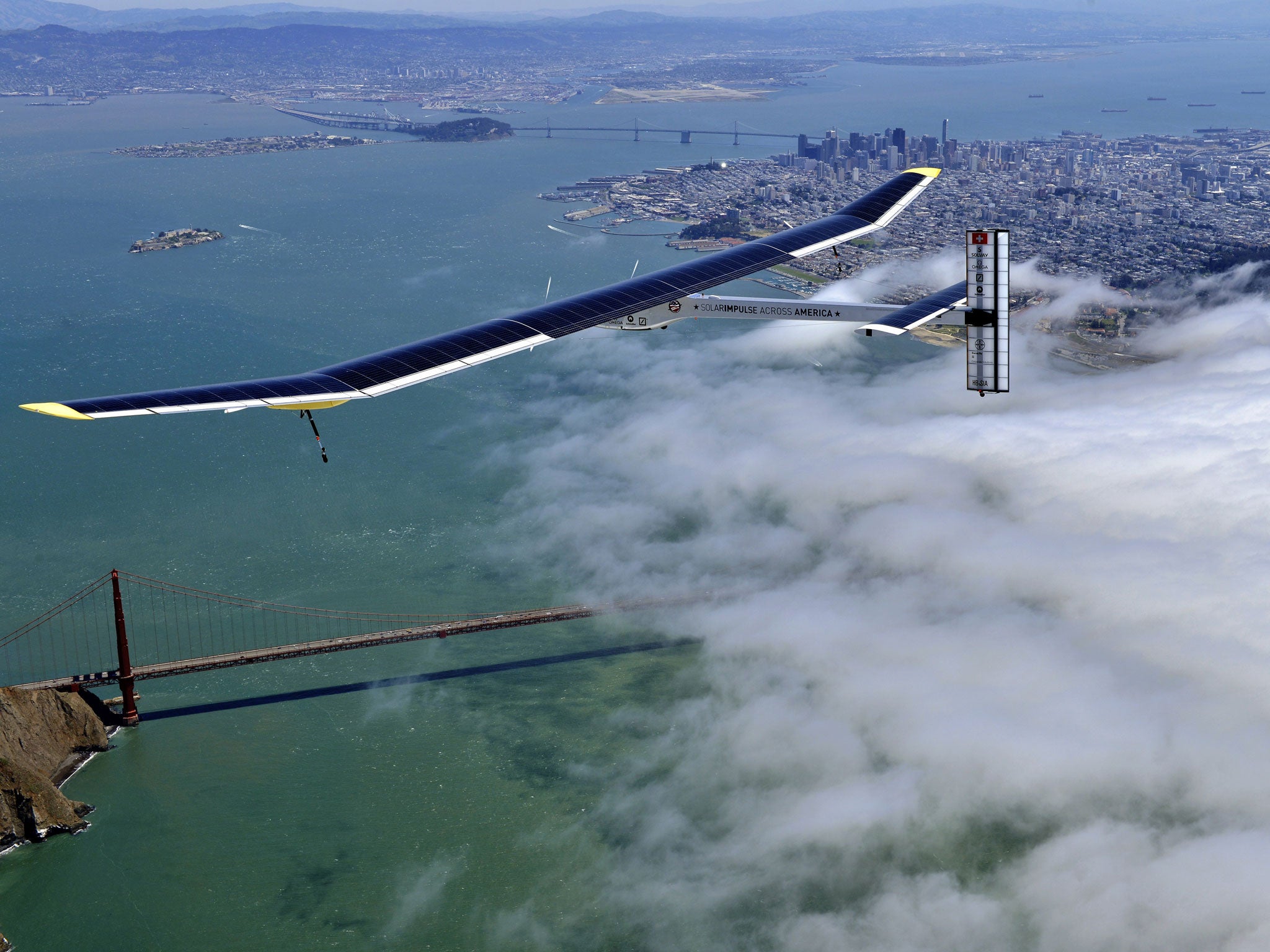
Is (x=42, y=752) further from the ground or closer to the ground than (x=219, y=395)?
closer to the ground

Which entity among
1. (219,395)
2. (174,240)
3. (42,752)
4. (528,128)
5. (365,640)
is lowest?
(42,752)

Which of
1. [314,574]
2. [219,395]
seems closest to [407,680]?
[314,574]

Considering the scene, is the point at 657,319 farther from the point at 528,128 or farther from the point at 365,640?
the point at 528,128

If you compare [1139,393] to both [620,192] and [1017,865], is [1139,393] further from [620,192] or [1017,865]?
[620,192]

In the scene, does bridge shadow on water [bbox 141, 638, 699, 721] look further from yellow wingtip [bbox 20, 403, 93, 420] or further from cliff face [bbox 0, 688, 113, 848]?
yellow wingtip [bbox 20, 403, 93, 420]

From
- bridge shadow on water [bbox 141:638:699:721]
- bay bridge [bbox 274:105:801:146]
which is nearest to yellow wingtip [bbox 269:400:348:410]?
bridge shadow on water [bbox 141:638:699:721]

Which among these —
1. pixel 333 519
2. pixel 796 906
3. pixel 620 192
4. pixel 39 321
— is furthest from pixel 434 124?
pixel 796 906
